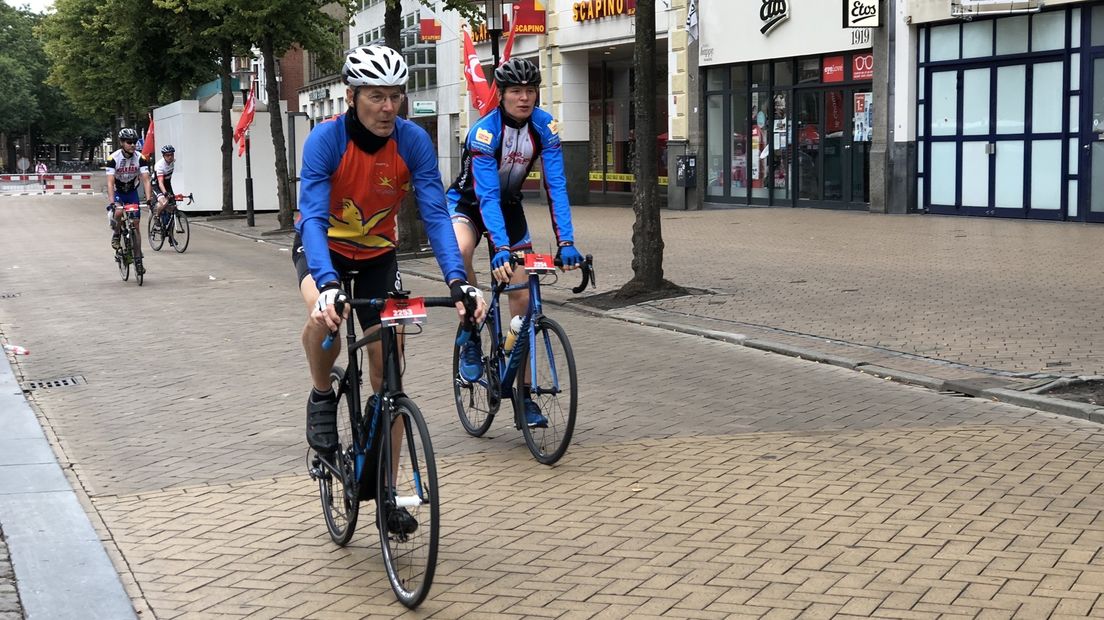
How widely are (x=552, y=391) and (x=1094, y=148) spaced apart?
16724 millimetres

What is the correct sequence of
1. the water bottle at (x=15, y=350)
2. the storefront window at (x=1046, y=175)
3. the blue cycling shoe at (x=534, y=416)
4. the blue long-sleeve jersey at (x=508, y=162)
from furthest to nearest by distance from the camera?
the storefront window at (x=1046, y=175), the water bottle at (x=15, y=350), the blue long-sleeve jersey at (x=508, y=162), the blue cycling shoe at (x=534, y=416)

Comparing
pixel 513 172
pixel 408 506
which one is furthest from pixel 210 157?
pixel 408 506

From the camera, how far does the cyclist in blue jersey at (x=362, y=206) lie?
4797 mm

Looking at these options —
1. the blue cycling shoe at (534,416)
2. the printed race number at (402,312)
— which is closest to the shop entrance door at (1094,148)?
the blue cycling shoe at (534,416)

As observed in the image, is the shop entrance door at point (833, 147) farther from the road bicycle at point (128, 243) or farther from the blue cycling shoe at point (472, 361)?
the blue cycling shoe at point (472, 361)

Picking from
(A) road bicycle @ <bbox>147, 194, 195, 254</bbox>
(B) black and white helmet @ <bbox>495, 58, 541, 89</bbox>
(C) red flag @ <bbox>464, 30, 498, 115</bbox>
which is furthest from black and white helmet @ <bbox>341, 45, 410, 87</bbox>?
(A) road bicycle @ <bbox>147, 194, 195, 254</bbox>

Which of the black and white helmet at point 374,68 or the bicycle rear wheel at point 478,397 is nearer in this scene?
the black and white helmet at point 374,68

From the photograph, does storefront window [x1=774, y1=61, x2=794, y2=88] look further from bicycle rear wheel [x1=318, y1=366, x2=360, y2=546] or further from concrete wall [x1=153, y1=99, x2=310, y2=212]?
bicycle rear wheel [x1=318, y1=366, x2=360, y2=546]

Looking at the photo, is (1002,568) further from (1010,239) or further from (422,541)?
(1010,239)

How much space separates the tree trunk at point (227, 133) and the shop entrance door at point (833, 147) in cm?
1426

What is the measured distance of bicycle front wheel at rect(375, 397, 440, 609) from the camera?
4.31m

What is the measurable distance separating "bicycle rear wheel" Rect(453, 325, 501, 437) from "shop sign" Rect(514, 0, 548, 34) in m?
29.0

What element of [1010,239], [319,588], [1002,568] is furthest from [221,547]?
[1010,239]

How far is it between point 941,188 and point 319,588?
2095 cm
